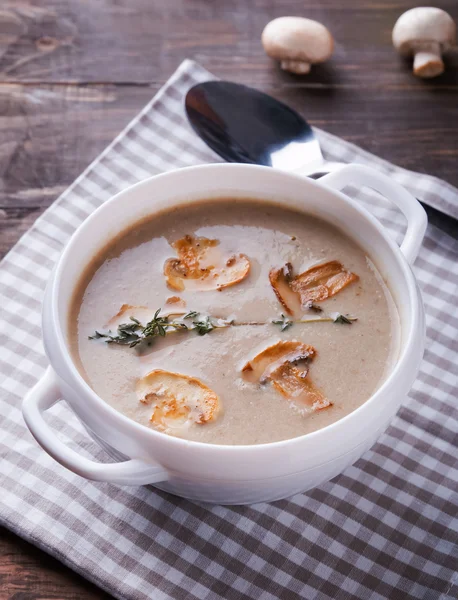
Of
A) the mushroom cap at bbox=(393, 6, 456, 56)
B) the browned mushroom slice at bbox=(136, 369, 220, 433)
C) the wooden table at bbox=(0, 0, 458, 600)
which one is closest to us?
the browned mushroom slice at bbox=(136, 369, 220, 433)

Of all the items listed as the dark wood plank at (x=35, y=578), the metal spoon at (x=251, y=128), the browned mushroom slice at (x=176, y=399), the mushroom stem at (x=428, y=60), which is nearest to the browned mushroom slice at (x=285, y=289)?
the browned mushroom slice at (x=176, y=399)

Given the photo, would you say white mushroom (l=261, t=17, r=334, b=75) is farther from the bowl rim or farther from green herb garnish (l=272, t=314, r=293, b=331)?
green herb garnish (l=272, t=314, r=293, b=331)

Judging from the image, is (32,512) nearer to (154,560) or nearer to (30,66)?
(154,560)

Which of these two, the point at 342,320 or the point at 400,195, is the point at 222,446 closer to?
the point at 342,320

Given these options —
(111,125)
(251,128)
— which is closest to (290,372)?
(251,128)

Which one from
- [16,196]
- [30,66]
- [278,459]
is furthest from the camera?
[30,66]

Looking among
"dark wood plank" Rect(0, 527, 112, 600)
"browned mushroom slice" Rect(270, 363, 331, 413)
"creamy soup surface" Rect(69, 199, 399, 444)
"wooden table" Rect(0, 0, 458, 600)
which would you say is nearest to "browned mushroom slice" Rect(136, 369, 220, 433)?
"creamy soup surface" Rect(69, 199, 399, 444)

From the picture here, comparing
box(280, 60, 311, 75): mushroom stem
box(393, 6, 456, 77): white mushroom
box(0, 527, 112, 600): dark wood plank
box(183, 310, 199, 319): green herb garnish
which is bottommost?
box(0, 527, 112, 600): dark wood plank

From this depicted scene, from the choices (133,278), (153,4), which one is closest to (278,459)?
(133,278)
